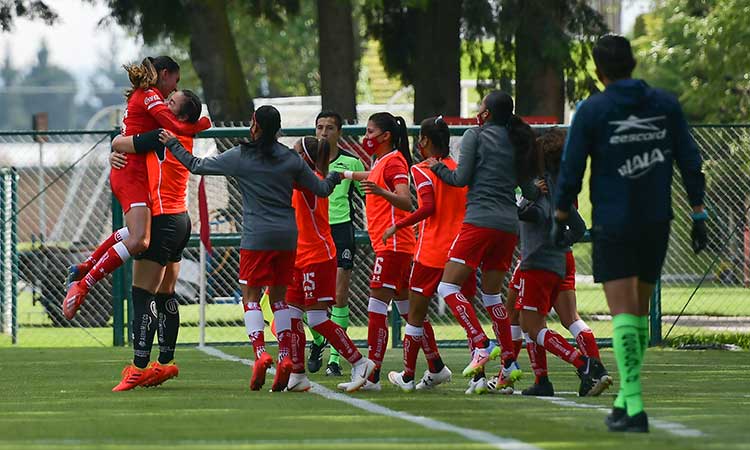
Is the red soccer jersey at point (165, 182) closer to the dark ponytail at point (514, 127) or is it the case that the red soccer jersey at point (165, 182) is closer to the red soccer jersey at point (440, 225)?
the red soccer jersey at point (440, 225)

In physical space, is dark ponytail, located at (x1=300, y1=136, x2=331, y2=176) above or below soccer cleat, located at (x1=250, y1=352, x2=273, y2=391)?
above

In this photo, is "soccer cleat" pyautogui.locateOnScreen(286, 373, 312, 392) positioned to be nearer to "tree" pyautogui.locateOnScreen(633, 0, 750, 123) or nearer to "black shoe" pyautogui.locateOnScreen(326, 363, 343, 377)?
"black shoe" pyautogui.locateOnScreen(326, 363, 343, 377)

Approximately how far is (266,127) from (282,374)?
1548mm

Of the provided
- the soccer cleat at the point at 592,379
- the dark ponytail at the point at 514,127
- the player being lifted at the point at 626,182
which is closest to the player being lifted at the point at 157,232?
the dark ponytail at the point at 514,127

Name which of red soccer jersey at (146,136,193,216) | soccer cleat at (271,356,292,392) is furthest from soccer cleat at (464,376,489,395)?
red soccer jersey at (146,136,193,216)

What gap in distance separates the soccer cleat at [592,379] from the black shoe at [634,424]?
247cm

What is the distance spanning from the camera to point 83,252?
2208 centimetres

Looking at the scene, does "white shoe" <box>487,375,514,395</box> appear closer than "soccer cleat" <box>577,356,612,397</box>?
No

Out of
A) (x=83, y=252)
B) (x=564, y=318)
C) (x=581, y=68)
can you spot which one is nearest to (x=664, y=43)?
(x=581, y=68)

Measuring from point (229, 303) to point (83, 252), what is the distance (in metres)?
4.03

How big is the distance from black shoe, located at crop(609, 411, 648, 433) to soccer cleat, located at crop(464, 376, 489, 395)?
278 centimetres

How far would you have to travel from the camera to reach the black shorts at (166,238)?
11359mm

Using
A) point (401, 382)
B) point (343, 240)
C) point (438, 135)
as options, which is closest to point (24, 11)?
point (343, 240)

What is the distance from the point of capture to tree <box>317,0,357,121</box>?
22.8m
